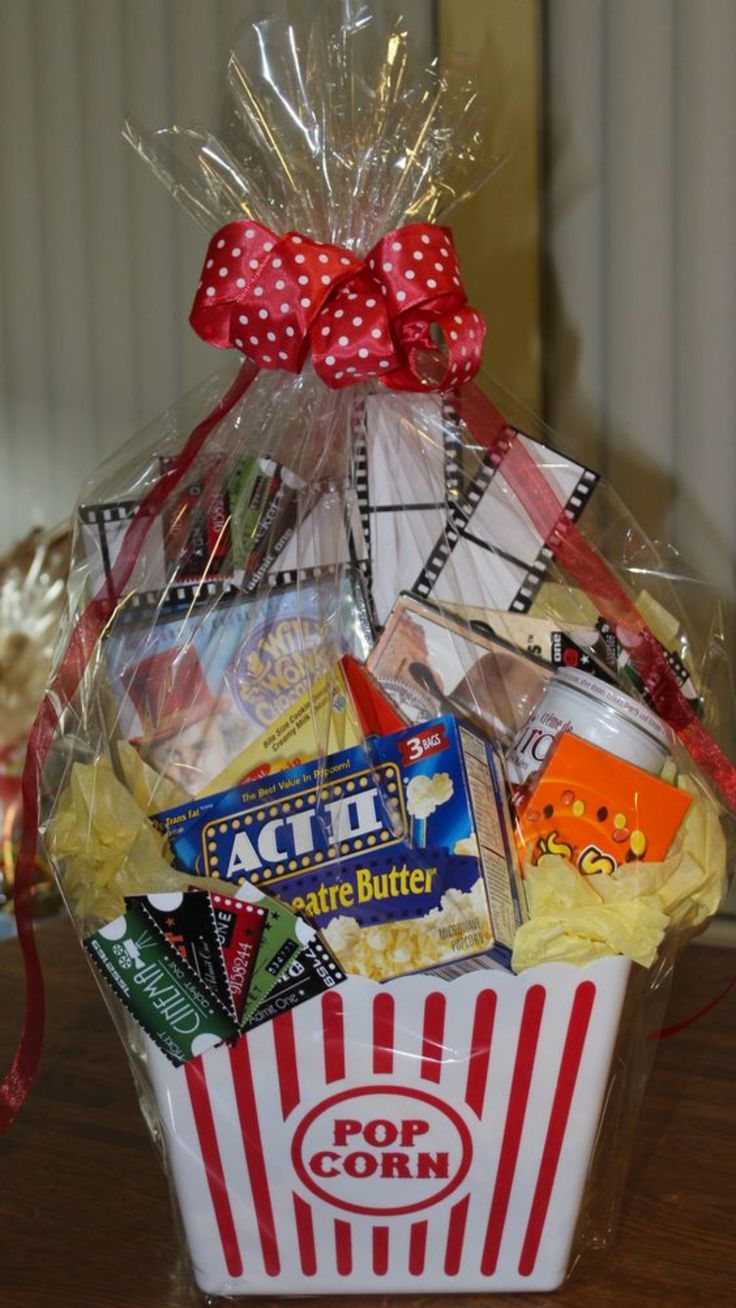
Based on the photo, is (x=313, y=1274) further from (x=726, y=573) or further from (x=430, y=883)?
(x=726, y=573)

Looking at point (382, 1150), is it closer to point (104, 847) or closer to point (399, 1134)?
point (399, 1134)

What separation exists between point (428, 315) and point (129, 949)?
39 cm

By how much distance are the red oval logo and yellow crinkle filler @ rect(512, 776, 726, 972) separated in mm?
104

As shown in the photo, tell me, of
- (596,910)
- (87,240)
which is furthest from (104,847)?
(87,240)

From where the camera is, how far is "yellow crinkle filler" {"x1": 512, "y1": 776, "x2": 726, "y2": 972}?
2.12 ft

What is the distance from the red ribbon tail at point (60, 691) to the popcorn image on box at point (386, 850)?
0.13 m

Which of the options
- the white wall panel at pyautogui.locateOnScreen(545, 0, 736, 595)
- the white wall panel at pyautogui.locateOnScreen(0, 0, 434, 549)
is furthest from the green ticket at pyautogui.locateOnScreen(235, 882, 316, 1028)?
the white wall panel at pyautogui.locateOnScreen(0, 0, 434, 549)

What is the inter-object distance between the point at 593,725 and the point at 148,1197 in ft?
1.27

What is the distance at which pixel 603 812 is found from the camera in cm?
67

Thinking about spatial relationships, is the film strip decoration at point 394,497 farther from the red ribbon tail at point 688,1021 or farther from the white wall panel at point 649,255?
the white wall panel at point 649,255

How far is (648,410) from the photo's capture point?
5.12 feet

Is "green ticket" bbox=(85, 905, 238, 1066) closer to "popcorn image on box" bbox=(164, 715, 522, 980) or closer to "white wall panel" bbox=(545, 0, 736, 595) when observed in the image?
"popcorn image on box" bbox=(164, 715, 522, 980)

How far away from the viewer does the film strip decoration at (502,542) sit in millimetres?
805

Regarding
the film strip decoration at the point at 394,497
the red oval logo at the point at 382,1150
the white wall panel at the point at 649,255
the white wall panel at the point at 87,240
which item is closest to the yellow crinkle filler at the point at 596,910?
the red oval logo at the point at 382,1150
